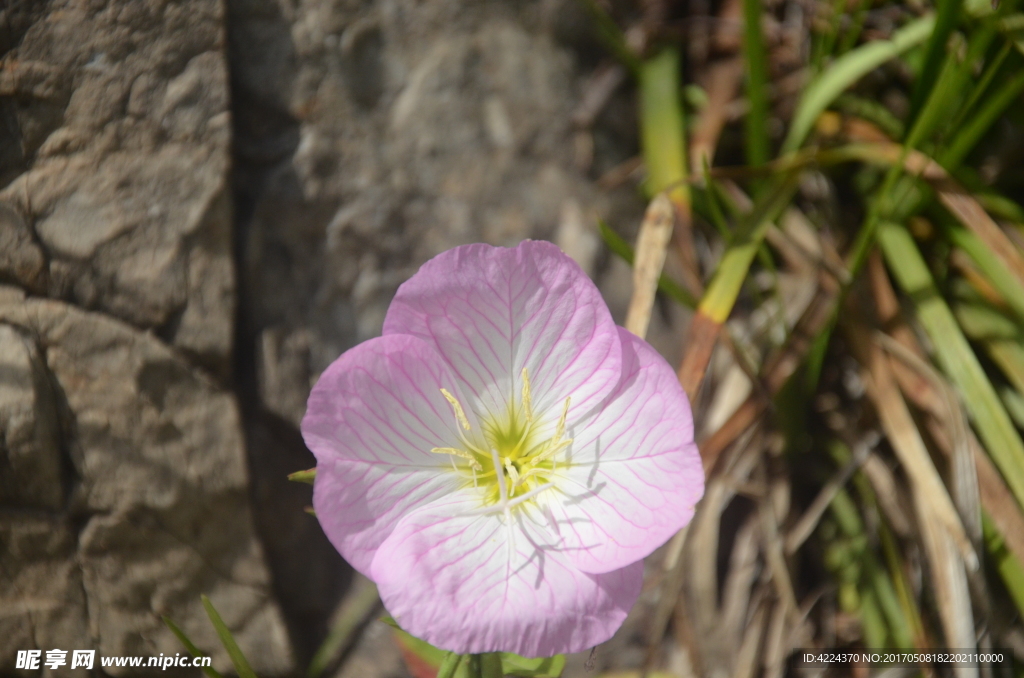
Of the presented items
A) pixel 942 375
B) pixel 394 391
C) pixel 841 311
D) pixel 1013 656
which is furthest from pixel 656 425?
pixel 1013 656

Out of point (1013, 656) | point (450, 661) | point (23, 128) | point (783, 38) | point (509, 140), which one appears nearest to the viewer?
point (450, 661)

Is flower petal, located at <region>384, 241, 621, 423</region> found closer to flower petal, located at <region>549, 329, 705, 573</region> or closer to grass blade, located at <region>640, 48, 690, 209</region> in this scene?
flower petal, located at <region>549, 329, 705, 573</region>

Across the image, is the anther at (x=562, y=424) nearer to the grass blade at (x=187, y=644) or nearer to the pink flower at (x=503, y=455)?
the pink flower at (x=503, y=455)

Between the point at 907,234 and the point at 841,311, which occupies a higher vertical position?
the point at 907,234

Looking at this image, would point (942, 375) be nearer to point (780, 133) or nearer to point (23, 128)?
point (780, 133)

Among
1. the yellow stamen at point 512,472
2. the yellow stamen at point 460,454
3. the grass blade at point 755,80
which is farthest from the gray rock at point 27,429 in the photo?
the grass blade at point 755,80

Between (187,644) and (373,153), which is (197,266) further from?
(187,644)
